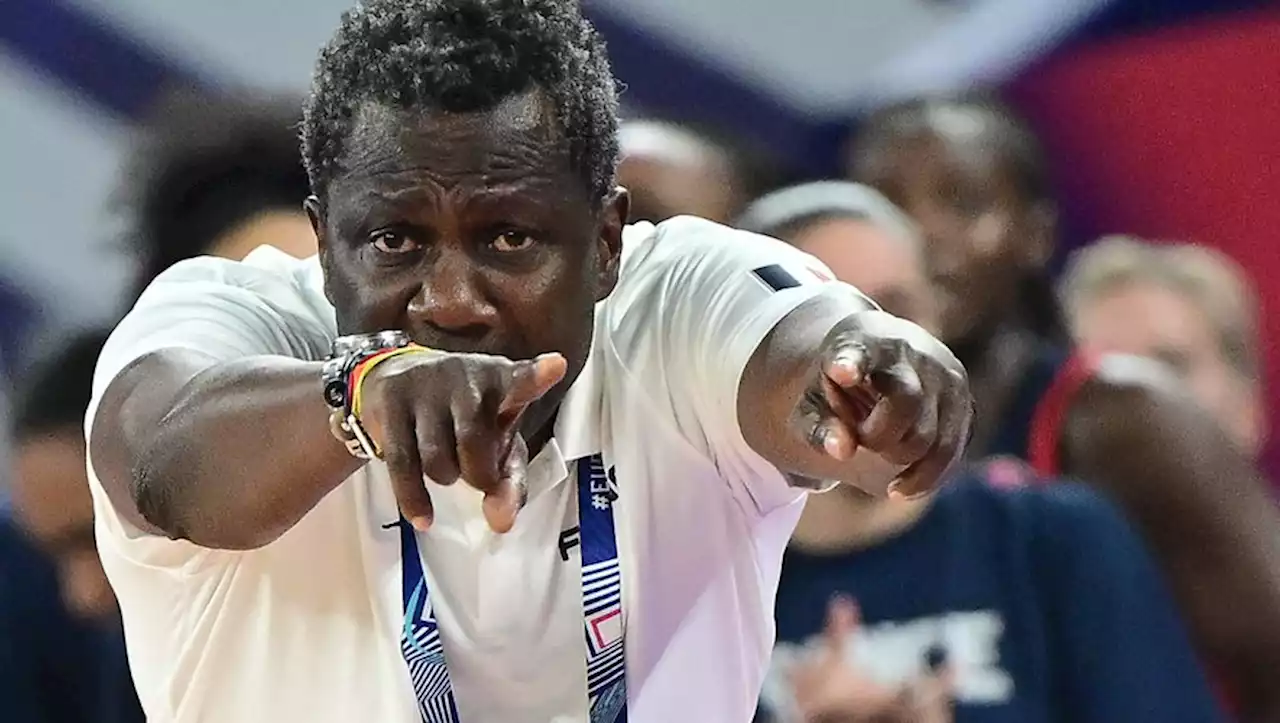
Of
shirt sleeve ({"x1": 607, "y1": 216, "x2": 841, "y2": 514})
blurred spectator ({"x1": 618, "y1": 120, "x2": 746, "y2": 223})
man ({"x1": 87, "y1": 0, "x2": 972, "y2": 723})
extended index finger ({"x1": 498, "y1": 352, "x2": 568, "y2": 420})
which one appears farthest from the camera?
blurred spectator ({"x1": 618, "y1": 120, "x2": 746, "y2": 223})

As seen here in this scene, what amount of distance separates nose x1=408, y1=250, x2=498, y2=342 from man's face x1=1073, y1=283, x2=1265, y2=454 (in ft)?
3.77

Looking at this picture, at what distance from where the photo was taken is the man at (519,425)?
67cm

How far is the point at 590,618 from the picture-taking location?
2.70 feet

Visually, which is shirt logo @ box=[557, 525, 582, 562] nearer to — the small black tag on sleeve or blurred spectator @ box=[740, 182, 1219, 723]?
the small black tag on sleeve

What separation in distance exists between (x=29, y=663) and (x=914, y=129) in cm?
106

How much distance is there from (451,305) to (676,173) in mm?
940

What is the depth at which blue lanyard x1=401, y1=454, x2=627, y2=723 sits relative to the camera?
0.80 m

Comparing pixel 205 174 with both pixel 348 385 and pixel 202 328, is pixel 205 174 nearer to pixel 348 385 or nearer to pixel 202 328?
pixel 202 328

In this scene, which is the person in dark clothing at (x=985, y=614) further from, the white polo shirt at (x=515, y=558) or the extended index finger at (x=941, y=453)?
the extended index finger at (x=941, y=453)

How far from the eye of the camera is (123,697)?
5.38 feet

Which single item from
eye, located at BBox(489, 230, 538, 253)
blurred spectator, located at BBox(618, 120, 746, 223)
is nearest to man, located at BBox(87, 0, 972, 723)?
eye, located at BBox(489, 230, 538, 253)

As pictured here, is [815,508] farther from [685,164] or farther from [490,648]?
[490,648]

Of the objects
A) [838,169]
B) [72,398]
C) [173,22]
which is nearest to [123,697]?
[72,398]

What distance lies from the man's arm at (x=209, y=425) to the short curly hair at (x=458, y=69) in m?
0.09
